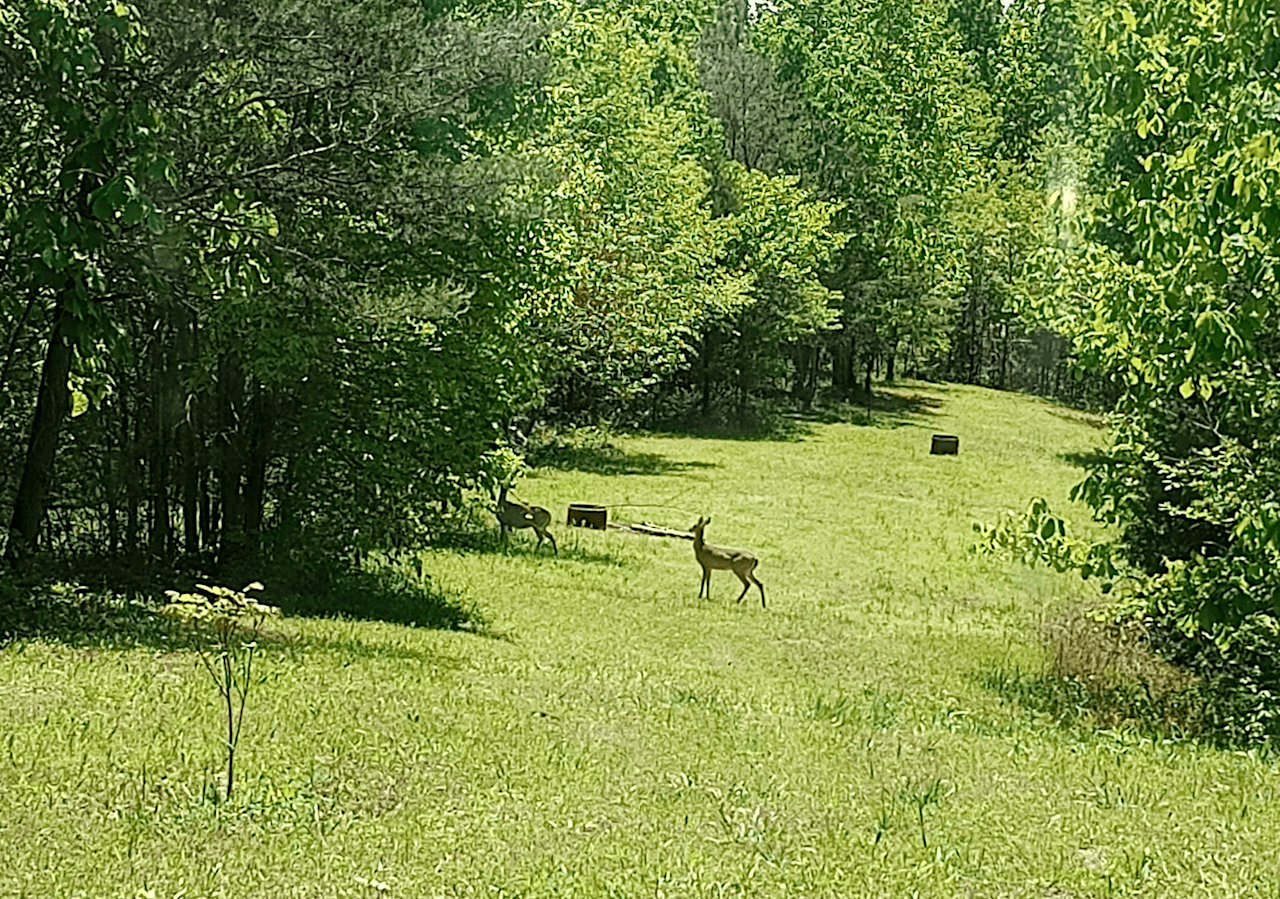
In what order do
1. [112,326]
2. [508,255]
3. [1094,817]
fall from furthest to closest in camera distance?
1. [508,255]
2. [112,326]
3. [1094,817]

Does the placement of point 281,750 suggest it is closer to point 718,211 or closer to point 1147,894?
point 1147,894

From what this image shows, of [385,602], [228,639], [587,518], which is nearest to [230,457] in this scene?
[385,602]

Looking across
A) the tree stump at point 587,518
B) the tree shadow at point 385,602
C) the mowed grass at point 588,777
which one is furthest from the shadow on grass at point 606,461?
the mowed grass at point 588,777

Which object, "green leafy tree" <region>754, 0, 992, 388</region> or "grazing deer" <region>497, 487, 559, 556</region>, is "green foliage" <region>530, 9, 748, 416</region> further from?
"green leafy tree" <region>754, 0, 992, 388</region>

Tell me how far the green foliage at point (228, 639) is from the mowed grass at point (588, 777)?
0.13 meters

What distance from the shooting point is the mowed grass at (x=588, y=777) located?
4961 mm

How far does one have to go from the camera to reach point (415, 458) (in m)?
12.6

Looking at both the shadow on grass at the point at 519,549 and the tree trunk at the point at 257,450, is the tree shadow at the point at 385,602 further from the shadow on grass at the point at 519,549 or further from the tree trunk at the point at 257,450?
the shadow on grass at the point at 519,549

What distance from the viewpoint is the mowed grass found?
16.3 ft

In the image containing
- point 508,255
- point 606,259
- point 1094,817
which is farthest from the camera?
point 606,259

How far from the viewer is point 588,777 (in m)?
6.35

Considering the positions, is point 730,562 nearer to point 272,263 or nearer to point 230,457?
point 230,457

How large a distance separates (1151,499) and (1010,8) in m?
53.7

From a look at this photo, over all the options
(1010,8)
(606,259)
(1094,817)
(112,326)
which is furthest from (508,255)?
(1010,8)
